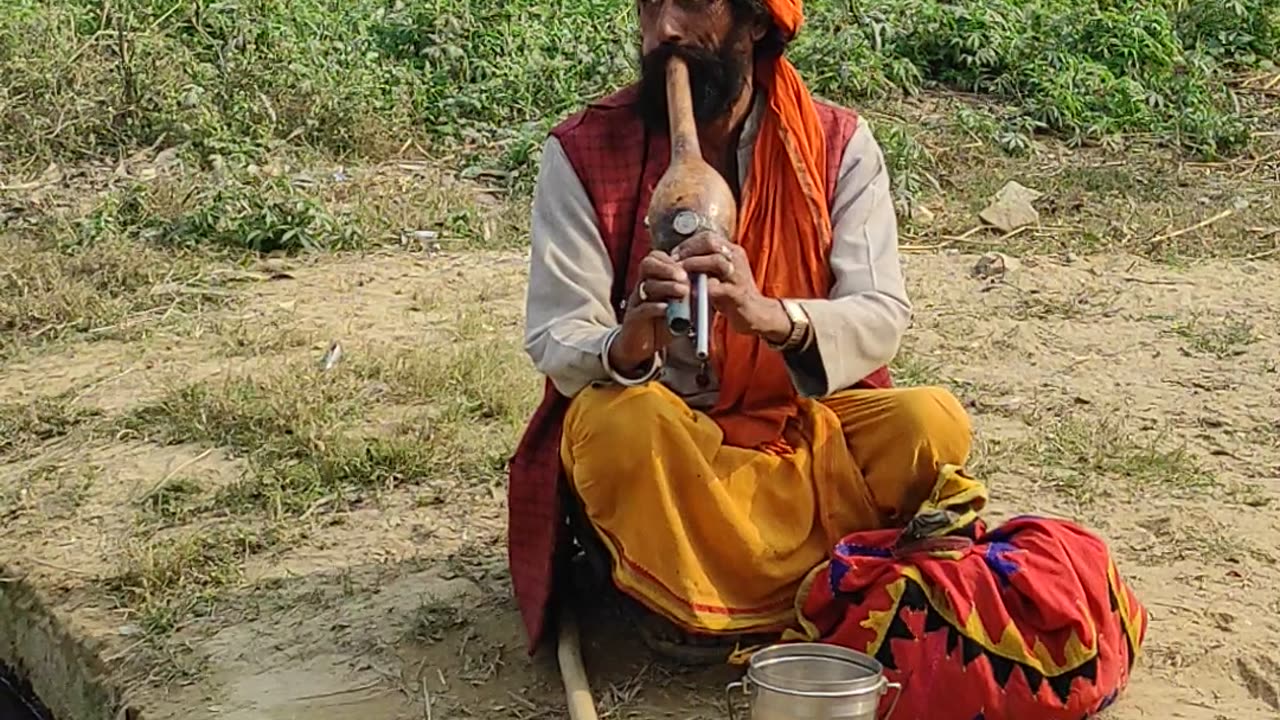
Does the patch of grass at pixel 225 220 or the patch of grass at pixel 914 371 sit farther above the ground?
the patch of grass at pixel 225 220

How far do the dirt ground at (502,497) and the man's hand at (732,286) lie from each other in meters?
0.67

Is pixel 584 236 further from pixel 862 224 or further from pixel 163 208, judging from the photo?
pixel 163 208

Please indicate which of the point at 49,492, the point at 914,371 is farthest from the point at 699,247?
the point at 914,371

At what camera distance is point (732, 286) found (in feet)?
9.21

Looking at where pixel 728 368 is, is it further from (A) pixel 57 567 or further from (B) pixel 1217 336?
(B) pixel 1217 336

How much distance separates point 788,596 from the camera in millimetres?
3104

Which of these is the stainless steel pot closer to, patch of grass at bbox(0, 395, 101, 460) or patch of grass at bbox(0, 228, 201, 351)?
patch of grass at bbox(0, 395, 101, 460)

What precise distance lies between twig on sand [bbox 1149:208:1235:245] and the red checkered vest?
11.2 ft

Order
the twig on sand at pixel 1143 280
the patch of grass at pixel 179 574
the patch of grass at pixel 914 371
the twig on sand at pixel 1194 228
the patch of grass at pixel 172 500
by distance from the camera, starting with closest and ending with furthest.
→ the patch of grass at pixel 179 574 < the patch of grass at pixel 172 500 < the patch of grass at pixel 914 371 < the twig on sand at pixel 1143 280 < the twig on sand at pixel 1194 228

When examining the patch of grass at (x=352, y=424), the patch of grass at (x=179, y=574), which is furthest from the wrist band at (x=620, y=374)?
the patch of grass at (x=352, y=424)

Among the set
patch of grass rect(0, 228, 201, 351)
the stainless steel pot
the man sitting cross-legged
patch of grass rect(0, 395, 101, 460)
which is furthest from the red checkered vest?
patch of grass rect(0, 228, 201, 351)

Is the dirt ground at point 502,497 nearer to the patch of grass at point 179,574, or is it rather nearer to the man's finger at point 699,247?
the patch of grass at point 179,574

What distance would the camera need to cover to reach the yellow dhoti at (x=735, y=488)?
3002 millimetres

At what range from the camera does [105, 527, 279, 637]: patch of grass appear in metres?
3.56
